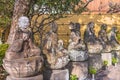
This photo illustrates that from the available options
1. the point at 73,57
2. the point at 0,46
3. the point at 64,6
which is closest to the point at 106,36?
the point at 64,6

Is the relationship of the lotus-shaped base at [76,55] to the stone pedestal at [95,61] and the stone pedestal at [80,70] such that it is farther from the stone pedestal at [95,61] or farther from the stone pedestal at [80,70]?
the stone pedestal at [95,61]

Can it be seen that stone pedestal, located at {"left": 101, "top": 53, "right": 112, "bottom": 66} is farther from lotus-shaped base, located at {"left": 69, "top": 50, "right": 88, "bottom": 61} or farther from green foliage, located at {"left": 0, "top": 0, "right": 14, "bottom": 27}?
green foliage, located at {"left": 0, "top": 0, "right": 14, "bottom": 27}

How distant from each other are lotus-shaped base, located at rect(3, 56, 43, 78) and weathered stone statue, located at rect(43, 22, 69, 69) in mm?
560

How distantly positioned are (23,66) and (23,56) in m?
0.22

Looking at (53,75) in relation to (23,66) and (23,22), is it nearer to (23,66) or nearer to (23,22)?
(23,66)

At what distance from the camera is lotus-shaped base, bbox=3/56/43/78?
375 cm

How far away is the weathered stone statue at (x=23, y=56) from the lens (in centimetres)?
377

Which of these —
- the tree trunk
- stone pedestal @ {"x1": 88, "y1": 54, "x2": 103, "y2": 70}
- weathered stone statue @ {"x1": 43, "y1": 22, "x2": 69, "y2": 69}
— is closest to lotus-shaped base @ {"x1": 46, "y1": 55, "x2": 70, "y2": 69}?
weathered stone statue @ {"x1": 43, "y1": 22, "x2": 69, "y2": 69}

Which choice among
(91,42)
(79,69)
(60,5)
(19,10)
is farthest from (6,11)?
(79,69)

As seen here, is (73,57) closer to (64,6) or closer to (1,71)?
(1,71)

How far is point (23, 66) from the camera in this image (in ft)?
12.3

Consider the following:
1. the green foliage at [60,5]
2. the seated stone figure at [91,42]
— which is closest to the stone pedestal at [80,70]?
the seated stone figure at [91,42]

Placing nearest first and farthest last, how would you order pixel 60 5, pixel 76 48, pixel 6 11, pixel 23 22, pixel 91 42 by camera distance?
pixel 23 22
pixel 76 48
pixel 91 42
pixel 60 5
pixel 6 11

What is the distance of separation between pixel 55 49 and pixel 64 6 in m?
2.64
